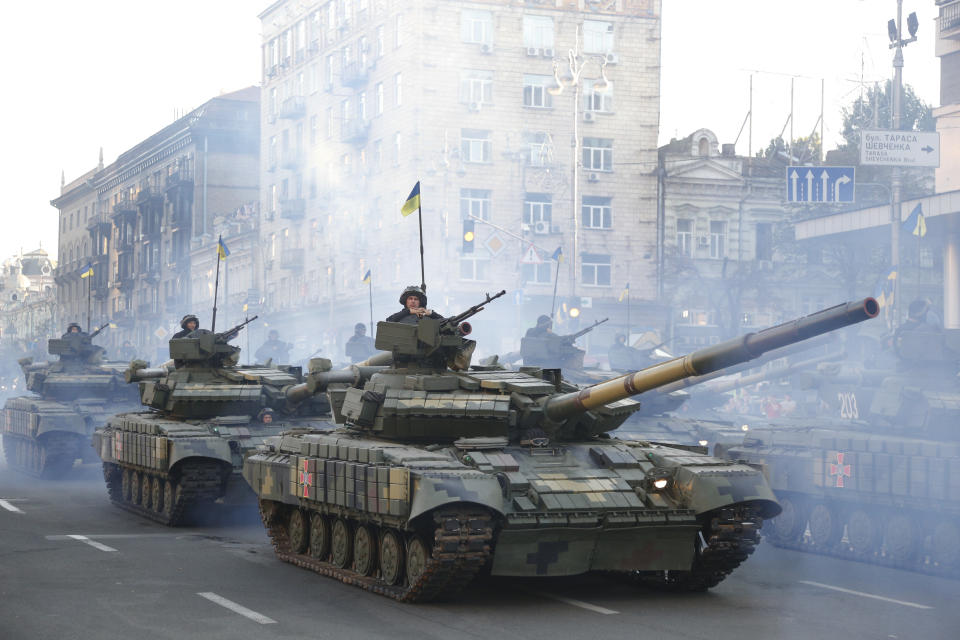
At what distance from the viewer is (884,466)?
15297mm

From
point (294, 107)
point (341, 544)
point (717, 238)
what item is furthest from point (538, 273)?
point (341, 544)

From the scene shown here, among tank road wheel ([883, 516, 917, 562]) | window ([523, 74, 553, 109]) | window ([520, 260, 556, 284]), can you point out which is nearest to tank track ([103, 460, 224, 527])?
tank road wheel ([883, 516, 917, 562])

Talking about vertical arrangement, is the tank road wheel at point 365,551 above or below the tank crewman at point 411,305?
below

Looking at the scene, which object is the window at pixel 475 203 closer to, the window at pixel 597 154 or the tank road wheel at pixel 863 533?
the window at pixel 597 154

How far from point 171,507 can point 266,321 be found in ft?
141

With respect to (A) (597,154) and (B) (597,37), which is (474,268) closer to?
(A) (597,154)

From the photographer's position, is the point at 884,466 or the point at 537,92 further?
the point at 537,92

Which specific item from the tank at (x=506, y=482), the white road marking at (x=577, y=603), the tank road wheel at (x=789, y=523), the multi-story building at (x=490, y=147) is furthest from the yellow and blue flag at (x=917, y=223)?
the multi-story building at (x=490, y=147)

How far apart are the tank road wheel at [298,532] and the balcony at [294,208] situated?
4323 centimetres

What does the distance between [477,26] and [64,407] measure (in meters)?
28.0

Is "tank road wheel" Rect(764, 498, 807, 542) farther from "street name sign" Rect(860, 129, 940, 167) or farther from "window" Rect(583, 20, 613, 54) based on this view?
"window" Rect(583, 20, 613, 54)

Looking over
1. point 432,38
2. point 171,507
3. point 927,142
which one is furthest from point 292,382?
point 432,38

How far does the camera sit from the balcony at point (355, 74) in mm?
51562

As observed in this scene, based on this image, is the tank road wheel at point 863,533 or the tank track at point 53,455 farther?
the tank track at point 53,455
